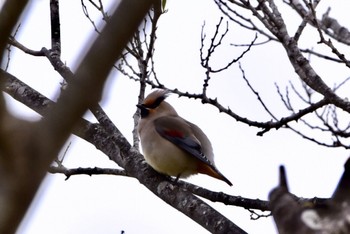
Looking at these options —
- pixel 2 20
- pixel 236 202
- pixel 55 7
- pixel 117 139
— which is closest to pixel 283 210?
pixel 2 20

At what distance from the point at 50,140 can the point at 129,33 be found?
0.24 meters

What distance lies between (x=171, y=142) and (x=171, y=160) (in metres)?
0.34

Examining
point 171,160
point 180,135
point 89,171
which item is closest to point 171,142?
point 180,135

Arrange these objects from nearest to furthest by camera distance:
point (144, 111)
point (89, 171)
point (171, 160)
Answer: point (89, 171), point (171, 160), point (144, 111)

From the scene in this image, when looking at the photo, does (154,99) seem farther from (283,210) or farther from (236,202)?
(283,210)

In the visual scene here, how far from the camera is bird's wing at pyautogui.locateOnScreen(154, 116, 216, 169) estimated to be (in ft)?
18.7

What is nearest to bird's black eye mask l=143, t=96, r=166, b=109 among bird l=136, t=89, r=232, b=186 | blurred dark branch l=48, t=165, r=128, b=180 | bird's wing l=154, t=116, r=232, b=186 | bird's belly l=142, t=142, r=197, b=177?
bird l=136, t=89, r=232, b=186

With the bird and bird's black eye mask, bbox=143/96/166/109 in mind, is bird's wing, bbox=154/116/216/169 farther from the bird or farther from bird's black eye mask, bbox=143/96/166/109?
bird's black eye mask, bbox=143/96/166/109

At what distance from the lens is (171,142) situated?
584 cm

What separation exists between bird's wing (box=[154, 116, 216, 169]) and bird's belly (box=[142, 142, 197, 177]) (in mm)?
56

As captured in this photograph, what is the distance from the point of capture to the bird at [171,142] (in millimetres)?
5449

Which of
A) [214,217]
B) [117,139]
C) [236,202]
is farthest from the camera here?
[117,139]

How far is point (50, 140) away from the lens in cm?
129

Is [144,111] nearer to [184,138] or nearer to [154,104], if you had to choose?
[154,104]
